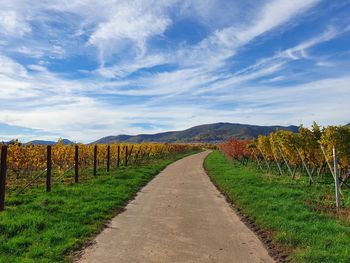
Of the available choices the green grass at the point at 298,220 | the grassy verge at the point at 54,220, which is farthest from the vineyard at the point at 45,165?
the green grass at the point at 298,220

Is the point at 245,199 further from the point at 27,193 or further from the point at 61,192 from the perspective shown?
the point at 27,193

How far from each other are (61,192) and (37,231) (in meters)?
5.46

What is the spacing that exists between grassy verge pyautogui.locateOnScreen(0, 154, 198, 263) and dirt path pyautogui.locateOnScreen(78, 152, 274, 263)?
1.57ft

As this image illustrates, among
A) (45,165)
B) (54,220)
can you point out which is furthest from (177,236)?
(45,165)

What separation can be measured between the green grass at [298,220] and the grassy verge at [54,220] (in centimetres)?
417

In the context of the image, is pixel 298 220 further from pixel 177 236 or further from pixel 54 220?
pixel 54 220

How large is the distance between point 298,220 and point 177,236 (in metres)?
3.38

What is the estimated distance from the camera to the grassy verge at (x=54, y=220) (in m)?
6.89

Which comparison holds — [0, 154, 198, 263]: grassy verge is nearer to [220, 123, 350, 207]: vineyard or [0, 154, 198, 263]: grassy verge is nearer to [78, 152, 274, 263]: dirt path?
[78, 152, 274, 263]: dirt path

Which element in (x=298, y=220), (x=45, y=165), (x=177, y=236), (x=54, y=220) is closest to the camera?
(x=177, y=236)

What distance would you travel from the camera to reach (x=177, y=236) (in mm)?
8109

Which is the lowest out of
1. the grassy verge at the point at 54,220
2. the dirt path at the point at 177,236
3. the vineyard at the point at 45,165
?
the dirt path at the point at 177,236

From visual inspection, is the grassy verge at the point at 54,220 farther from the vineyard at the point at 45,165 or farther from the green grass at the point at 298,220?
the green grass at the point at 298,220

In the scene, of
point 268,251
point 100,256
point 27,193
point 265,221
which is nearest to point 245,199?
point 265,221
